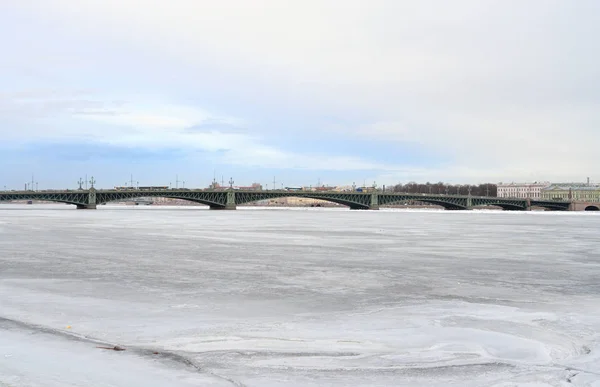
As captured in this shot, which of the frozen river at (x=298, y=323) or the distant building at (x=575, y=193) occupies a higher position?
the distant building at (x=575, y=193)

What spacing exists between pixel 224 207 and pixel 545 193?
123975 millimetres

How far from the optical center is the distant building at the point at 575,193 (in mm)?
170625

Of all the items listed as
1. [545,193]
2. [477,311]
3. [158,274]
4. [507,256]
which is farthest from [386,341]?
[545,193]

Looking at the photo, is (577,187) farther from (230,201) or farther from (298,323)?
(298,323)

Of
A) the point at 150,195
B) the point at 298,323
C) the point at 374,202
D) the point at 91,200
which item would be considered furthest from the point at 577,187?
the point at 298,323

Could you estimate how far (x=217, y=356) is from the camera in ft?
20.9

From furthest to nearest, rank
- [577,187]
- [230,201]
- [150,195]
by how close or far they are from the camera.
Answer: [577,187] < [230,201] < [150,195]

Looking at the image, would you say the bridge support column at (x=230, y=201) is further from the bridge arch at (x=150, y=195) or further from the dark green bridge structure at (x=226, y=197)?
the bridge arch at (x=150, y=195)

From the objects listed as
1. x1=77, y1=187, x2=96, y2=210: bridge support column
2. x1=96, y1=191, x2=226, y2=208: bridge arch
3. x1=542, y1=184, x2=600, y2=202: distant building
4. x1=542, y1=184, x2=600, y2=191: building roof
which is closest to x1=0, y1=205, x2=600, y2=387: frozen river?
x1=96, y1=191, x2=226, y2=208: bridge arch

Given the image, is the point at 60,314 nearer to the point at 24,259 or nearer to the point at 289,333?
the point at 289,333

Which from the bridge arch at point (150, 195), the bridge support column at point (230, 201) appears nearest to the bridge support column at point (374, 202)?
the bridge support column at point (230, 201)

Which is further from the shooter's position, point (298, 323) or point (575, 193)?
point (575, 193)

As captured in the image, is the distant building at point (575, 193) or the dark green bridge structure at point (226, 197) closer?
the dark green bridge structure at point (226, 197)

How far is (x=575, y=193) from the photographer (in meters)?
174
